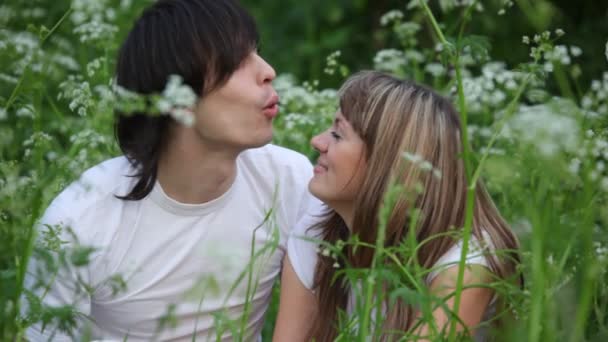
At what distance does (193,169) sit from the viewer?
2.65 m

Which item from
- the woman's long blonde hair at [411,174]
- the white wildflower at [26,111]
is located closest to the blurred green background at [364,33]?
the white wildflower at [26,111]

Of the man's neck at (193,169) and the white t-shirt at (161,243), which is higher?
the man's neck at (193,169)

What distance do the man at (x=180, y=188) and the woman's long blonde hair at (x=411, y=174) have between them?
0.97ft

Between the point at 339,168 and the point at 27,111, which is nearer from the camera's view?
the point at 339,168

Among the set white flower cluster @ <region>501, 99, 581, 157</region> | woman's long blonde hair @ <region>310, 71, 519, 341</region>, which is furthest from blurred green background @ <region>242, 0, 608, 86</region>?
white flower cluster @ <region>501, 99, 581, 157</region>

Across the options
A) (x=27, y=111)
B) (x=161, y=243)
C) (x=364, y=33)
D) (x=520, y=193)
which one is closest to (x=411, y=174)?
(x=520, y=193)

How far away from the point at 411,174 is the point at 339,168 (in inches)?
8.0

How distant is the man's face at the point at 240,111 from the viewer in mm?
2498

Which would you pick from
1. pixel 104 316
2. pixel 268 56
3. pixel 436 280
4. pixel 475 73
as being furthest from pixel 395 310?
pixel 475 73

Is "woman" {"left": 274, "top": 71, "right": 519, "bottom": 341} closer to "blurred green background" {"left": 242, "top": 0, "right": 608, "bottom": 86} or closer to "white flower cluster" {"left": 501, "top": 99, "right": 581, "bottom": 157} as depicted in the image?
"white flower cluster" {"left": 501, "top": 99, "right": 581, "bottom": 157}

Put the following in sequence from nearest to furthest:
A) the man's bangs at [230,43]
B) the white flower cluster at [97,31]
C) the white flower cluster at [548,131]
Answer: the white flower cluster at [548,131] < the man's bangs at [230,43] < the white flower cluster at [97,31]

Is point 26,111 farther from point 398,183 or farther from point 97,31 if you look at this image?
point 398,183

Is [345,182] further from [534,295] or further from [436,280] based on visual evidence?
[534,295]

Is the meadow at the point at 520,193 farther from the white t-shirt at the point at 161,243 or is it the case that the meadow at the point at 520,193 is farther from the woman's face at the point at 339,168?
the woman's face at the point at 339,168
